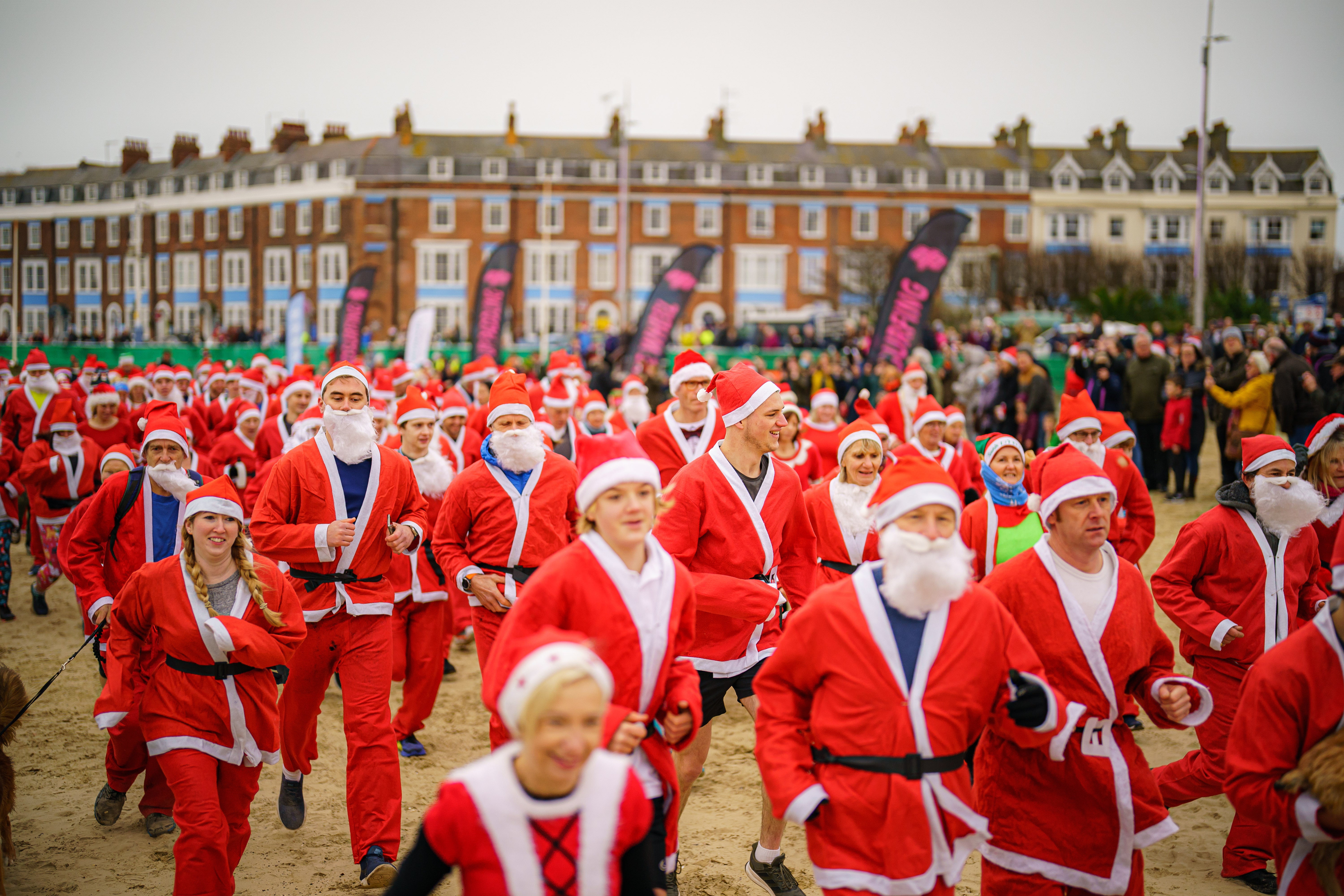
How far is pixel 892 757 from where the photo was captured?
3.34 m

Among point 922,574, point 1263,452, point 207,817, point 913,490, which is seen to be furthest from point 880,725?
point 1263,452

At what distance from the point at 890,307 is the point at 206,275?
64.9 m

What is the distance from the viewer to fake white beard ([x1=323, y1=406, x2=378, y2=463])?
566 centimetres

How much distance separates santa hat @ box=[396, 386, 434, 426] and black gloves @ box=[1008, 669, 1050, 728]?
4.97m

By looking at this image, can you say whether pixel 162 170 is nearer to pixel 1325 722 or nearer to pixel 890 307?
pixel 890 307

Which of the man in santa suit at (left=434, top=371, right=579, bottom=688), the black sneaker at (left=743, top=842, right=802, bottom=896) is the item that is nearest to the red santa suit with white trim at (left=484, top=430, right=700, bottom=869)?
the black sneaker at (left=743, top=842, right=802, bottom=896)

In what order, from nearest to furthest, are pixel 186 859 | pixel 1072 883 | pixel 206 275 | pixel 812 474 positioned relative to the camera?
pixel 1072 883 → pixel 186 859 → pixel 812 474 → pixel 206 275

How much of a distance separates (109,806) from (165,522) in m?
1.59

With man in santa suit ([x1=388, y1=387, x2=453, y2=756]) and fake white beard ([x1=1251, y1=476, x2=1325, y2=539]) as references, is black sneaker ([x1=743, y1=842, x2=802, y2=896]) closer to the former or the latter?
man in santa suit ([x1=388, y1=387, x2=453, y2=756])

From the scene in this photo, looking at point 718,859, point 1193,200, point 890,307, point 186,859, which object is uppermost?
point 1193,200

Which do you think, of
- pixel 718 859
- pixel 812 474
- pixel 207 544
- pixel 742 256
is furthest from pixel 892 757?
pixel 742 256

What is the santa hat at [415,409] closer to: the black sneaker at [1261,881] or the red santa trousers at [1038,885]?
the red santa trousers at [1038,885]

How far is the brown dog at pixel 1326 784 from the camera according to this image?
318cm

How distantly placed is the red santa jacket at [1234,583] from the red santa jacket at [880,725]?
86.3 inches
